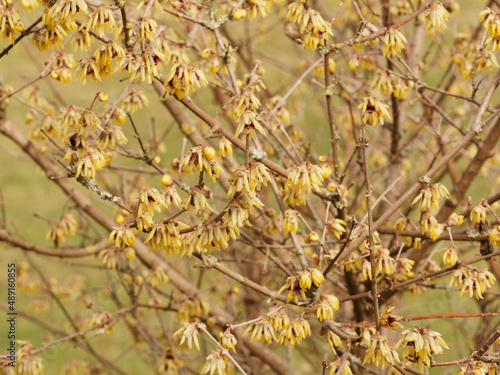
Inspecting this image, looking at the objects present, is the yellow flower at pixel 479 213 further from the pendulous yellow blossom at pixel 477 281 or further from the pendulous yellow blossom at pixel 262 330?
the pendulous yellow blossom at pixel 262 330

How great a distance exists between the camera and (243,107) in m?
2.20

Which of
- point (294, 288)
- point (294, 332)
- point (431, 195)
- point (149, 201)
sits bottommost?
point (294, 332)

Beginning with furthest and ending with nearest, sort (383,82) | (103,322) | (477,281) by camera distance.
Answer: (103,322) < (383,82) < (477,281)

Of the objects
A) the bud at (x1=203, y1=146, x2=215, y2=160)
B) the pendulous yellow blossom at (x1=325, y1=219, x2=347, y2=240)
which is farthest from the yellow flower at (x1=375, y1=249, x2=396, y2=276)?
the bud at (x1=203, y1=146, x2=215, y2=160)

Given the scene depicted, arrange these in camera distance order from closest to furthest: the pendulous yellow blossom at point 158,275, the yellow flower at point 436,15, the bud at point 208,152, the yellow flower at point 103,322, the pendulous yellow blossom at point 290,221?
1. the bud at point 208,152
2. the pendulous yellow blossom at point 290,221
3. the yellow flower at point 436,15
4. the yellow flower at point 103,322
5. the pendulous yellow blossom at point 158,275

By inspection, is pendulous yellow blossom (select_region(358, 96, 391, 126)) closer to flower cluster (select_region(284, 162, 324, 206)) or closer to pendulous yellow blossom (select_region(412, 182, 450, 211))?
pendulous yellow blossom (select_region(412, 182, 450, 211))

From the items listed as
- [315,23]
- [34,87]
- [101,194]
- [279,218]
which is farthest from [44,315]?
[315,23]

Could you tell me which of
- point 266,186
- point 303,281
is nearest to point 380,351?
point 303,281

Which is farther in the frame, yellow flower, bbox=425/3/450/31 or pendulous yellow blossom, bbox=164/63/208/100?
yellow flower, bbox=425/3/450/31

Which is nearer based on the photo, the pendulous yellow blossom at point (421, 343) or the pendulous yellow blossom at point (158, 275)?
the pendulous yellow blossom at point (421, 343)

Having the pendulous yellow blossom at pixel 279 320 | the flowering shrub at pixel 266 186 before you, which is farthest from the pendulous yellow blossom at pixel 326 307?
the pendulous yellow blossom at pixel 279 320

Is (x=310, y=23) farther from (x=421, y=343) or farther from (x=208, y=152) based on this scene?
(x=421, y=343)

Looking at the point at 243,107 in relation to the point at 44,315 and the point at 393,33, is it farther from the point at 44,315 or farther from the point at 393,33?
the point at 44,315

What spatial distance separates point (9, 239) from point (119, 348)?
4.10 metres
